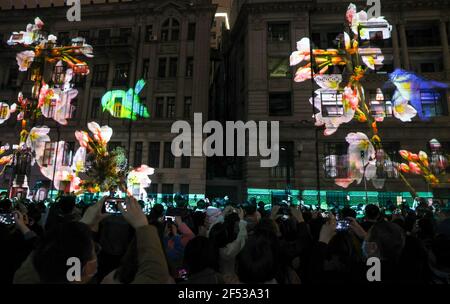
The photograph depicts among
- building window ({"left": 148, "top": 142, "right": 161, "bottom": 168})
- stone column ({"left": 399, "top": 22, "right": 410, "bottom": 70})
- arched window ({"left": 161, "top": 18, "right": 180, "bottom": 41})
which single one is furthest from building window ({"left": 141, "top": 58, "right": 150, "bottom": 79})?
stone column ({"left": 399, "top": 22, "right": 410, "bottom": 70})

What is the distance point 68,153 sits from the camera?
31156mm

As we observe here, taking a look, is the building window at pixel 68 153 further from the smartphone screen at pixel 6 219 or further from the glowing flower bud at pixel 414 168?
the glowing flower bud at pixel 414 168

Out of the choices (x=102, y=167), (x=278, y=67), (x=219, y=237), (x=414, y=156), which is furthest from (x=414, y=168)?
(x=102, y=167)

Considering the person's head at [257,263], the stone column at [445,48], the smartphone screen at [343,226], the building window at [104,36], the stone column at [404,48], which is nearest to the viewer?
the person's head at [257,263]

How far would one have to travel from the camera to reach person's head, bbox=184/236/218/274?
274cm

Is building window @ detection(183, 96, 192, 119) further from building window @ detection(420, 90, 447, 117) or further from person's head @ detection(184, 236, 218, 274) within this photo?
person's head @ detection(184, 236, 218, 274)

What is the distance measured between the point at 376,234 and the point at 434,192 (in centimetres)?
2922

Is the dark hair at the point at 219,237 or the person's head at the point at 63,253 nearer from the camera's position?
the person's head at the point at 63,253

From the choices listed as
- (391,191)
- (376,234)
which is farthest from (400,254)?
(391,191)

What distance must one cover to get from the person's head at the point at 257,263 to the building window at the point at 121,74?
33339mm

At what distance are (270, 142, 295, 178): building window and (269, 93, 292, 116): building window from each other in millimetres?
3166

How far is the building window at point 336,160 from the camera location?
91.8ft

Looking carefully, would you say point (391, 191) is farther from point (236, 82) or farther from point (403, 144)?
point (236, 82)

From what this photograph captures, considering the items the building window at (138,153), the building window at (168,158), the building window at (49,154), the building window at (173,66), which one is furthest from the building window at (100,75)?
the building window at (168,158)
